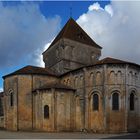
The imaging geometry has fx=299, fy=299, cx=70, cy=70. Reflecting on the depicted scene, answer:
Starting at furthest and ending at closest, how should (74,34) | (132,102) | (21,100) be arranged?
(74,34) < (21,100) < (132,102)

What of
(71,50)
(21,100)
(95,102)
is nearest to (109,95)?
(95,102)

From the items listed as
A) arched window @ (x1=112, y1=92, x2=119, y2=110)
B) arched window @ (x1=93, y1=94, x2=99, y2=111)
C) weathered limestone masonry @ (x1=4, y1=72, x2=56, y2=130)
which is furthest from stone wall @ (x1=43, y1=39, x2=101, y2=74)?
arched window @ (x1=112, y1=92, x2=119, y2=110)

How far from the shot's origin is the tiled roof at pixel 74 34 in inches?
1854

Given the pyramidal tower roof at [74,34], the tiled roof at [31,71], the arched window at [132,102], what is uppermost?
the pyramidal tower roof at [74,34]

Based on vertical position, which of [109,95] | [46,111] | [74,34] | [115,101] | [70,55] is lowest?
[46,111]

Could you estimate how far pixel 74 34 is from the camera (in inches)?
→ 1881

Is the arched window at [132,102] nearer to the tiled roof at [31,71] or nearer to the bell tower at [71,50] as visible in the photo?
the bell tower at [71,50]

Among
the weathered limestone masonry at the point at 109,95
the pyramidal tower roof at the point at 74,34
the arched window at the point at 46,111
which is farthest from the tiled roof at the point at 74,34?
the arched window at the point at 46,111

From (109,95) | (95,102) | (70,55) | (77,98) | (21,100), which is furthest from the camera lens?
(70,55)

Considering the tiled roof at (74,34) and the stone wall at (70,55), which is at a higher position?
the tiled roof at (74,34)

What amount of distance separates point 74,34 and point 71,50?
3.12 m

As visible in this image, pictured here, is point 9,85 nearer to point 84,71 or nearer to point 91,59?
point 84,71

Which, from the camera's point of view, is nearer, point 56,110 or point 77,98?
point 56,110

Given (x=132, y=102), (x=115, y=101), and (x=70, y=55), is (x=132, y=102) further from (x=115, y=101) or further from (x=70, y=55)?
(x=70, y=55)
